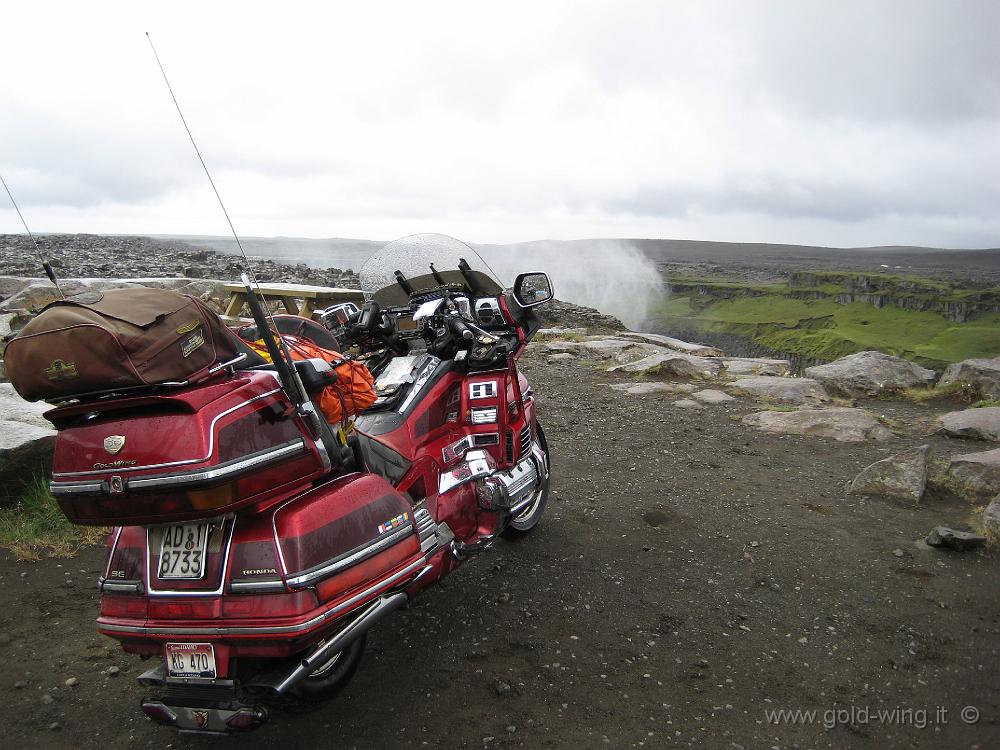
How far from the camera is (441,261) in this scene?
15.6 ft

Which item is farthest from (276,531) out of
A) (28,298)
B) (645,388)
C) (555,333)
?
(555,333)

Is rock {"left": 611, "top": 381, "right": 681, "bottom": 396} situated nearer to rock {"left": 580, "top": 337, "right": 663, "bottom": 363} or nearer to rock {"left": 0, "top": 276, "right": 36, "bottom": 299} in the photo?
rock {"left": 580, "top": 337, "right": 663, "bottom": 363}

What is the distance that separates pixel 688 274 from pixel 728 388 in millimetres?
58106

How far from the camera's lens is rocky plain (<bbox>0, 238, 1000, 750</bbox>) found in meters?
2.95

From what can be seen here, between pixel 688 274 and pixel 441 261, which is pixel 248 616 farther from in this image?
pixel 688 274

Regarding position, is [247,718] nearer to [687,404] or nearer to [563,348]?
[687,404]

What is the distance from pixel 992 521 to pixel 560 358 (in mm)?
8300

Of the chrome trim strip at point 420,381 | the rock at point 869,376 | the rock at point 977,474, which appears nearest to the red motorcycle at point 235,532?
the chrome trim strip at point 420,381

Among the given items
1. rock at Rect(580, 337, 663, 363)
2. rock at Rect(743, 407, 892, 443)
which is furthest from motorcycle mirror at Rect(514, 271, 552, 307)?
rock at Rect(580, 337, 663, 363)

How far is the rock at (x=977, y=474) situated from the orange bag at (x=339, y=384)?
496 centimetres

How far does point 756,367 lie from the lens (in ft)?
38.2

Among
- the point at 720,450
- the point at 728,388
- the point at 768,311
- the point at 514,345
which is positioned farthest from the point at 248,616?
the point at 768,311

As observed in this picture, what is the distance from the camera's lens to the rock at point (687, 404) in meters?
8.65

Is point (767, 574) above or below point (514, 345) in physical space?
below
